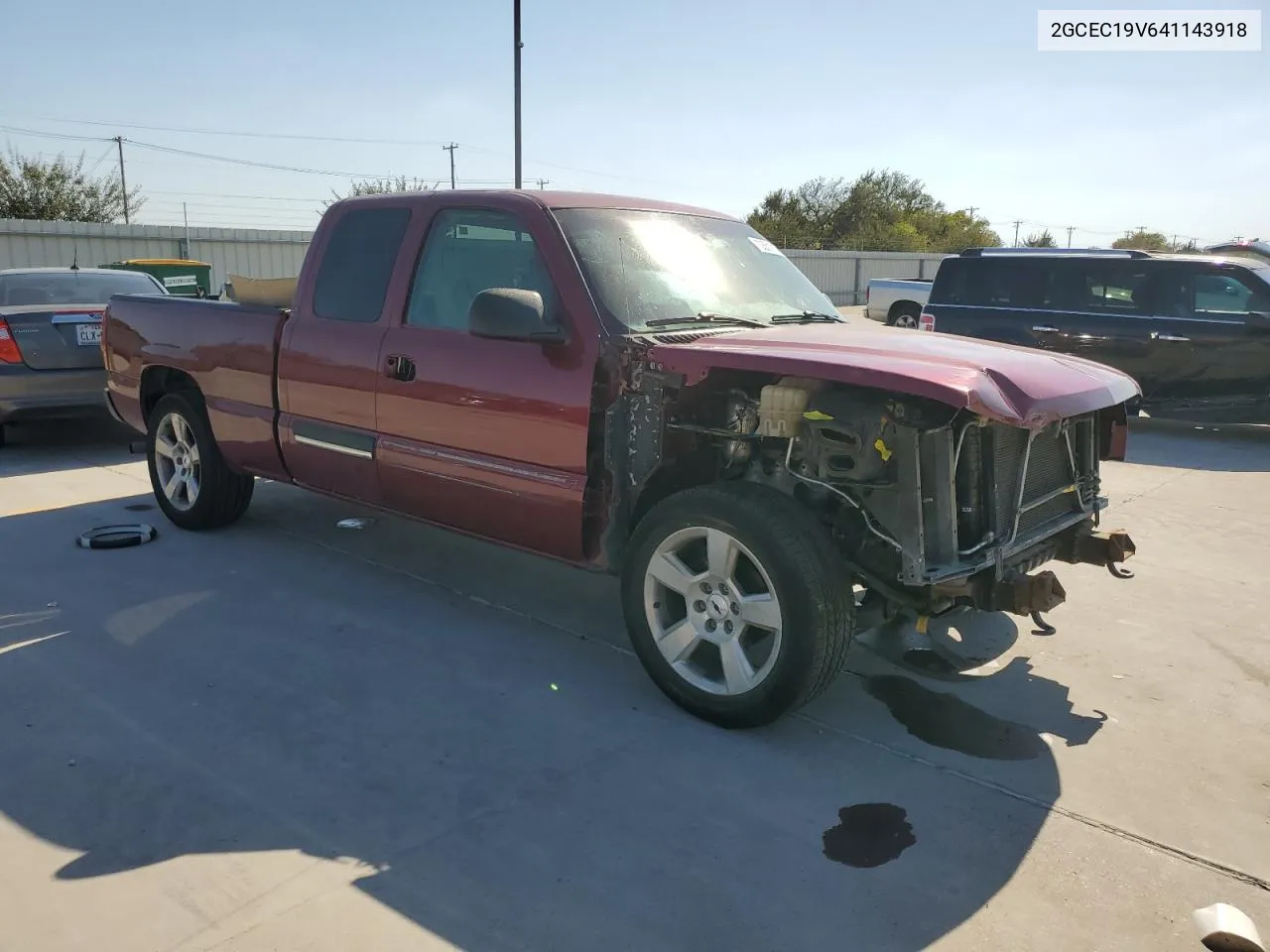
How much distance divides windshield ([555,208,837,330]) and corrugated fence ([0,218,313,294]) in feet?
51.5

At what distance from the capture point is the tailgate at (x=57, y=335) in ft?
27.1

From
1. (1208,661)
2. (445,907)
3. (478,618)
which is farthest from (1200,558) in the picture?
(445,907)

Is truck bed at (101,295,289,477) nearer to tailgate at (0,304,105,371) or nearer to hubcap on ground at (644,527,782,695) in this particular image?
tailgate at (0,304,105,371)

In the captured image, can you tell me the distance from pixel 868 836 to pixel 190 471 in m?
4.76

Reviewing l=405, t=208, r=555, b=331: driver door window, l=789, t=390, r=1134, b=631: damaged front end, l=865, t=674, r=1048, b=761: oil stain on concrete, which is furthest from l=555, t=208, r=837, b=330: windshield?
l=865, t=674, r=1048, b=761: oil stain on concrete

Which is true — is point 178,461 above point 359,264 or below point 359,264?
below

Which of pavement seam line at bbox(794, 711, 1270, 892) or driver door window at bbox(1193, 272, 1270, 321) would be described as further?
driver door window at bbox(1193, 272, 1270, 321)

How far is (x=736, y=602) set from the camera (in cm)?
368

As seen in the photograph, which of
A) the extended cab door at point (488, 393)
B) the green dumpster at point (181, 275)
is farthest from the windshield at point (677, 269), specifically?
the green dumpster at point (181, 275)

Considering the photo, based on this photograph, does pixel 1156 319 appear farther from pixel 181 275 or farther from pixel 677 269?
pixel 181 275

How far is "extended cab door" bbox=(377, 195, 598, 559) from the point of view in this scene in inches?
160

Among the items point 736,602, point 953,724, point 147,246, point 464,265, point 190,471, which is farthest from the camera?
point 147,246

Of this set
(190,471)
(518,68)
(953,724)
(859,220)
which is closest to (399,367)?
(190,471)

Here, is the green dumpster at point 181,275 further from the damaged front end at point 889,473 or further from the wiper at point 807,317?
the damaged front end at point 889,473
